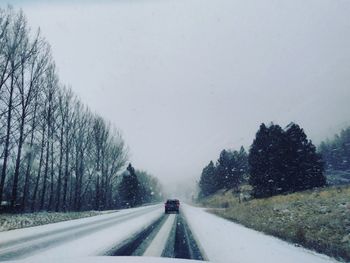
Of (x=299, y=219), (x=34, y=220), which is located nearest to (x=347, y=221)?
(x=299, y=219)

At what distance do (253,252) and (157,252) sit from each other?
2.69 meters

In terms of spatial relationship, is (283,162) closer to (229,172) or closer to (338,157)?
(229,172)

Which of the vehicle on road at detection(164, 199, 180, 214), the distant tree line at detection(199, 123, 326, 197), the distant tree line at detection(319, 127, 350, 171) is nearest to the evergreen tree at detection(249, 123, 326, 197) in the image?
the distant tree line at detection(199, 123, 326, 197)

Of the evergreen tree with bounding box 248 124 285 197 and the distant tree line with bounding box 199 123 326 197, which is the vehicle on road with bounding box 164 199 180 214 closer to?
the distant tree line with bounding box 199 123 326 197

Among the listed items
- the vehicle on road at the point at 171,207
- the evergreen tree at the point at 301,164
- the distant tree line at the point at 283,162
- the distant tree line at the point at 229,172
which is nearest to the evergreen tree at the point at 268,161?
the distant tree line at the point at 283,162

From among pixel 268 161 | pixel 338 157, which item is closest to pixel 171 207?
pixel 268 161

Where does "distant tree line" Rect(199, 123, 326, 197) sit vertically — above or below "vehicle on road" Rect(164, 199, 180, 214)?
above

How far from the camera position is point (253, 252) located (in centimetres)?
1009

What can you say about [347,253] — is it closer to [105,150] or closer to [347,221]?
[347,221]

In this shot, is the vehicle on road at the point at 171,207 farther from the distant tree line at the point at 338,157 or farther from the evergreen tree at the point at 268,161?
the distant tree line at the point at 338,157

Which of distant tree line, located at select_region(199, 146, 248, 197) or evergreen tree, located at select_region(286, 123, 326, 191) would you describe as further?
distant tree line, located at select_region(199, 146, 248, 197)

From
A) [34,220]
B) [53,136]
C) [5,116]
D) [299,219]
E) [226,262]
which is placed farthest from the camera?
[53,136]

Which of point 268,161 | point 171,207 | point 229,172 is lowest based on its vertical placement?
point 171,207

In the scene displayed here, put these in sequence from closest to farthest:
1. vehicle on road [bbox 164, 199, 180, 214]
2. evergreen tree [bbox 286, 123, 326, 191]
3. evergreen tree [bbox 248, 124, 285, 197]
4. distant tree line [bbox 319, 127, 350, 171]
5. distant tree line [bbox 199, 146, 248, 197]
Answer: vehicle on road [bbox 164, 199, 180, 214] < evergreen tree [bbox 286, 123, 326, 191] < evergreen tree [bbox 248, 124, 285, 197] < distant tree line [bbox 199, 146, 248, 197] < distant tree line [bbox 319, 127, 350, 171]
